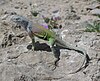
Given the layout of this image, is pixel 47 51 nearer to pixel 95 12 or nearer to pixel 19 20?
pixel 19 20

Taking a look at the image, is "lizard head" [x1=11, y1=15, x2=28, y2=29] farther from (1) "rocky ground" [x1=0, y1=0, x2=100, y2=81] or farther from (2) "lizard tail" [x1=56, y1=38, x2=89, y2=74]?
(2) "lizard tail" [x1=56, y1=38, x2=89, y2=74]

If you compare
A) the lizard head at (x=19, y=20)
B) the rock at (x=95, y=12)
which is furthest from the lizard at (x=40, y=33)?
the rock at (x=95, y=12)

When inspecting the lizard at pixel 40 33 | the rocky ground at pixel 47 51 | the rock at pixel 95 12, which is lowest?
the rock at pixel 95 12

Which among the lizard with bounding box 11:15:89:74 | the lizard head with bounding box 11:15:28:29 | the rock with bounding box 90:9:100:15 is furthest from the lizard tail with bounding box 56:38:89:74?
the rock with bounding box 90:9:100:15

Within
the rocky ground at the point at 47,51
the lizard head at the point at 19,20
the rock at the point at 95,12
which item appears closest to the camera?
the rocky ground at the point at 47,51

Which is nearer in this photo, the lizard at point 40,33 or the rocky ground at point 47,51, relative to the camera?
the rocky ground at point 47,51

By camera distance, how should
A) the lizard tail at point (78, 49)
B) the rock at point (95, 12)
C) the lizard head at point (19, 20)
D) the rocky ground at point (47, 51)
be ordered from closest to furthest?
the rocky ground at point (47, 51) → the lizard tail at point (78, 49) → the lizard head at point (19, 20) → the rock at point (95, 12)

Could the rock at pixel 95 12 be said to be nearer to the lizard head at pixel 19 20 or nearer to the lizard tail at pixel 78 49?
the lizard tail at pixel 78 49

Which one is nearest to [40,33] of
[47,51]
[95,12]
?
[47,51]
